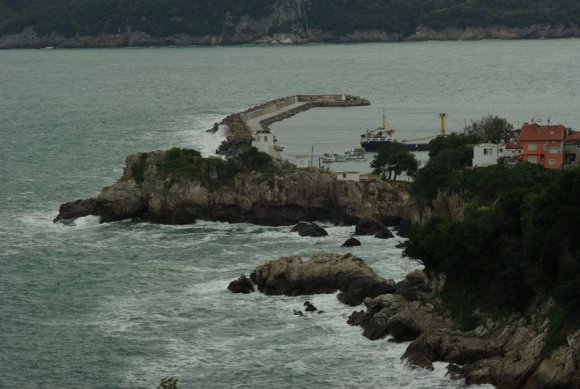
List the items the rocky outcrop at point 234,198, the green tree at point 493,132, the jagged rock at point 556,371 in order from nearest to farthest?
the jagged rock at point 556,371
the rocky outcrop at point 234,198
the green tree at point 493,132

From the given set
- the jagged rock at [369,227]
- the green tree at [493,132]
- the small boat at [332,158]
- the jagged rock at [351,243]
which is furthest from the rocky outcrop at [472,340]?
the small boat at [332,158]

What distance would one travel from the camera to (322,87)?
7274 inches

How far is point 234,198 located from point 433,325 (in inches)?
1163

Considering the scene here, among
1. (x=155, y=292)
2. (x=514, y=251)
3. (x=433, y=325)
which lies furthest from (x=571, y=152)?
(x=155, y=292)

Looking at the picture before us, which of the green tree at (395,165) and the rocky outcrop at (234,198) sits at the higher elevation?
the green tree at (395,165)

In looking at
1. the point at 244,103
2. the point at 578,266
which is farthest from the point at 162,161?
the point at 244,103

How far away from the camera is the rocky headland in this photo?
47000 millimetres

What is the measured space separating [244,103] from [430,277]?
104510mm

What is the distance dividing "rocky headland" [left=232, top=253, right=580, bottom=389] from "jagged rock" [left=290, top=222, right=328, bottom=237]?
38.0 ft

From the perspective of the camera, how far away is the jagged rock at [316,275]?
200ft

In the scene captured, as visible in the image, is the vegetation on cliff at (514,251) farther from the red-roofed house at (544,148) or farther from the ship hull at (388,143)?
the ship hull at (388,143)

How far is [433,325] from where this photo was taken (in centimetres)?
5325

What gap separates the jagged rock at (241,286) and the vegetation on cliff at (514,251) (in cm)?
892

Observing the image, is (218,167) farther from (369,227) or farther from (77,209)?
(369,227)
